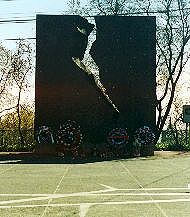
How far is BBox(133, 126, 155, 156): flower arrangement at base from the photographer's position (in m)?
25.3

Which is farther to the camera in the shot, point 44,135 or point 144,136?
point 144,136

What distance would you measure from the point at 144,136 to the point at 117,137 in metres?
1.55

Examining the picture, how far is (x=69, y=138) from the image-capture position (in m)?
24.8

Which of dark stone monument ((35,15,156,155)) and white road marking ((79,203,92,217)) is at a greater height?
dark stone monument ((35,15,156,155))

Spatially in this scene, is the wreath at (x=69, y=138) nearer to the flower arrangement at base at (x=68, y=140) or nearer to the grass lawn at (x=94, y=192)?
the flower arrangement at base at (x=68, y=140)

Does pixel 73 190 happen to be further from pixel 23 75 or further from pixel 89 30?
pixel 23 75

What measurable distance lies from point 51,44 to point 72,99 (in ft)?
11.5

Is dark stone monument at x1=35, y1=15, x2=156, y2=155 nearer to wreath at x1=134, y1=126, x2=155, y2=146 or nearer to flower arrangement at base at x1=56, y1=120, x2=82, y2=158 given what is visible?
wreath at x1=134, y1=126, x2=155, y2=146

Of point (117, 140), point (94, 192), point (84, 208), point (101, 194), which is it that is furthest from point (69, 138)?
→ point (84, 208)

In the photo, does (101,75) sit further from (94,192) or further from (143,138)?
(94,192)

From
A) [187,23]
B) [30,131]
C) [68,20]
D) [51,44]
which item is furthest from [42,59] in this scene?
[187,23]

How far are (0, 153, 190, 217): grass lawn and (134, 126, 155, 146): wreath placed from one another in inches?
290

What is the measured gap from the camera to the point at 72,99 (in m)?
25.8

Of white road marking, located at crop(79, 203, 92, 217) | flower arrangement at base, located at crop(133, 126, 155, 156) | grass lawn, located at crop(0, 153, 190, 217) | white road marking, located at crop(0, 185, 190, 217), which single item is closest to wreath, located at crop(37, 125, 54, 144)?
flower arrangement at base, located at crop(133, 126, 155, 156)
